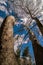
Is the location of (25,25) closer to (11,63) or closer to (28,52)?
(28,52)

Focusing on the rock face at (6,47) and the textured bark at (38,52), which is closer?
the rock face at (6,47)

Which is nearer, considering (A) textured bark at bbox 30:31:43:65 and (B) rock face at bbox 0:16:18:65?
(B) rock face at bbox 0:16:18:65

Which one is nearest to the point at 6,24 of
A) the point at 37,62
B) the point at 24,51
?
the point at 37,62

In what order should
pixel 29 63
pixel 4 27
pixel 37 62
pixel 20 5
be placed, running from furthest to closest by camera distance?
pixel 20 5 < pixel 29 63 < pixel 37 62 < pixel 4 27

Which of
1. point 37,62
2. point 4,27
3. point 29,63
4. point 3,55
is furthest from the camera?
point 29,63

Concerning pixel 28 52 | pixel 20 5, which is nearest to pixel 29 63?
pixel 28 52

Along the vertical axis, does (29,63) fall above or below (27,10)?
below

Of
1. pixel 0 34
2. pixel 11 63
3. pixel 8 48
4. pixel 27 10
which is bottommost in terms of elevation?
pixel 11 63

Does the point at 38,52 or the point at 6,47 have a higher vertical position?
the point at 38,52

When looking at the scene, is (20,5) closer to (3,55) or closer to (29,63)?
(29,63)

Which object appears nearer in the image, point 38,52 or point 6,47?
point 6,47

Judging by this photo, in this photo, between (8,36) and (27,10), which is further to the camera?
(27,10)

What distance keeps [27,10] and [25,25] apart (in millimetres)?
1159

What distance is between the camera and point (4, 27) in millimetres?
8828
